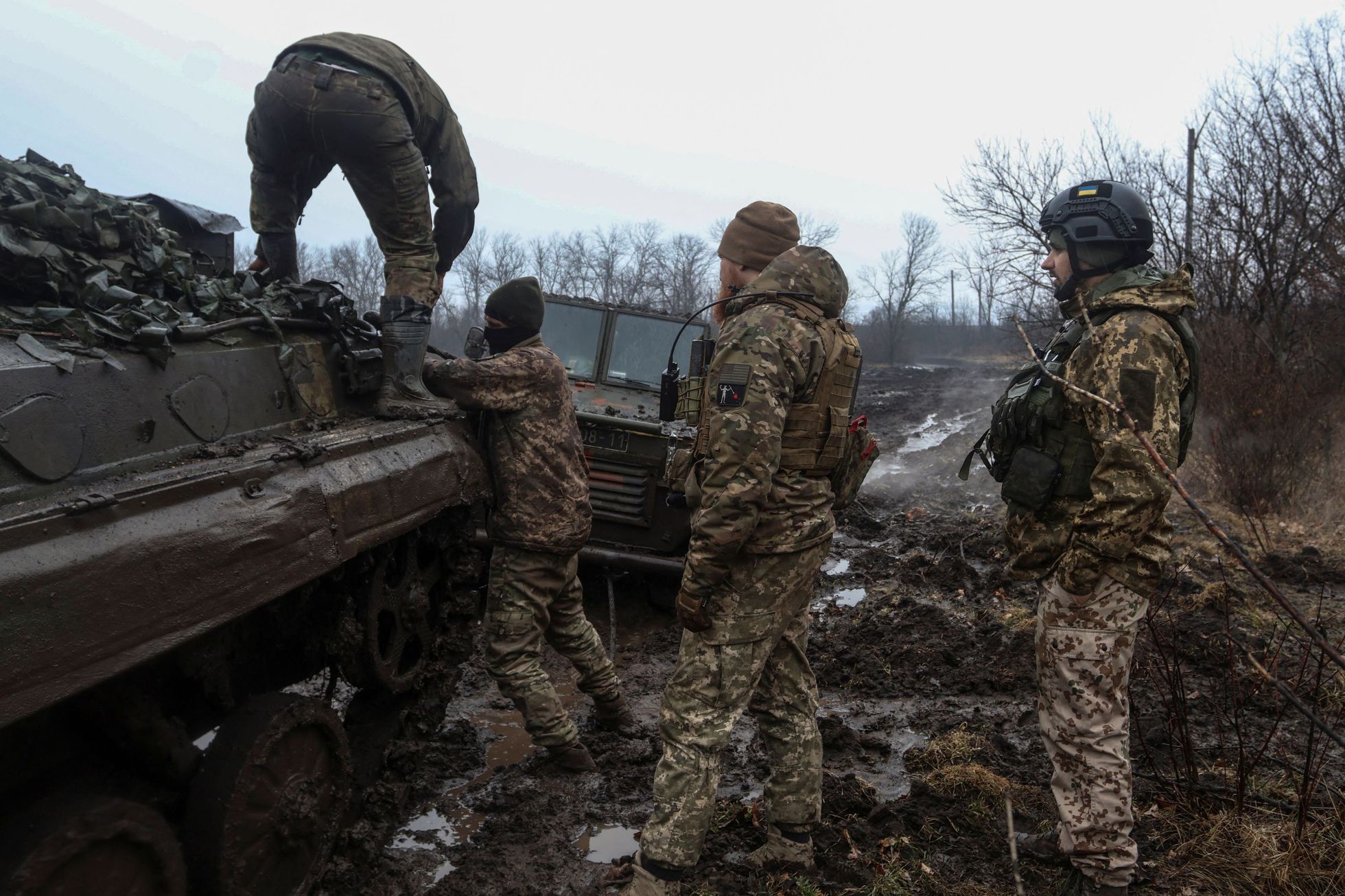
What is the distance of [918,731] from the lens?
14.7 ft

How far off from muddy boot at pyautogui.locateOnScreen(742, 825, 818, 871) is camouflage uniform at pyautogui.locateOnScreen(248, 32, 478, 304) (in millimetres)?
2697

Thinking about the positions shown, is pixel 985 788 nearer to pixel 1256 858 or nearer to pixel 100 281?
pixel 1256 858

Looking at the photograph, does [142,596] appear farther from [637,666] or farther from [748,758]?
[637,666]

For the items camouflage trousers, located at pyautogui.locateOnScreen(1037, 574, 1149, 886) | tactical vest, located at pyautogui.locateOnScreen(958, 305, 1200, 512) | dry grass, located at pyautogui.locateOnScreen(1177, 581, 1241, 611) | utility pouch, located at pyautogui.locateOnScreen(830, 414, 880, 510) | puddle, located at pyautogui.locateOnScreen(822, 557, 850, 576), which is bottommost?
puddle, located at pyautogui.locateOnScreen(822, 557, 850, 576)

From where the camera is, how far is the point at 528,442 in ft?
13.9

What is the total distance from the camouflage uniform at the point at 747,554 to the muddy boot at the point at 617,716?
1.40m

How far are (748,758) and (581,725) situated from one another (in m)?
0.90

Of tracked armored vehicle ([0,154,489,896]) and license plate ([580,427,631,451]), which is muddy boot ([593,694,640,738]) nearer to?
tracked armored vehicle ([0,154,489,896])

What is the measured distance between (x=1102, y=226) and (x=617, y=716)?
2926 mm

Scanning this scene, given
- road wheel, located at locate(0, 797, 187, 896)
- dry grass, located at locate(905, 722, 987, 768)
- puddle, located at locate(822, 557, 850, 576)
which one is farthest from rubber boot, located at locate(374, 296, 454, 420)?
puddle, located at locate(822, 557, 850, 576)

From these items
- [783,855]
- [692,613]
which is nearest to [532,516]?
[692,613]

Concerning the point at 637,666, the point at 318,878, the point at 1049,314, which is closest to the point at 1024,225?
the point at 1049,314

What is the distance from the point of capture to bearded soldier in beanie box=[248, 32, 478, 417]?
4.10 meters

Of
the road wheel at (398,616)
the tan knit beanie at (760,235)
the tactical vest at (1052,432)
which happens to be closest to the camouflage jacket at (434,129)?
the road wheel at (398,616)
